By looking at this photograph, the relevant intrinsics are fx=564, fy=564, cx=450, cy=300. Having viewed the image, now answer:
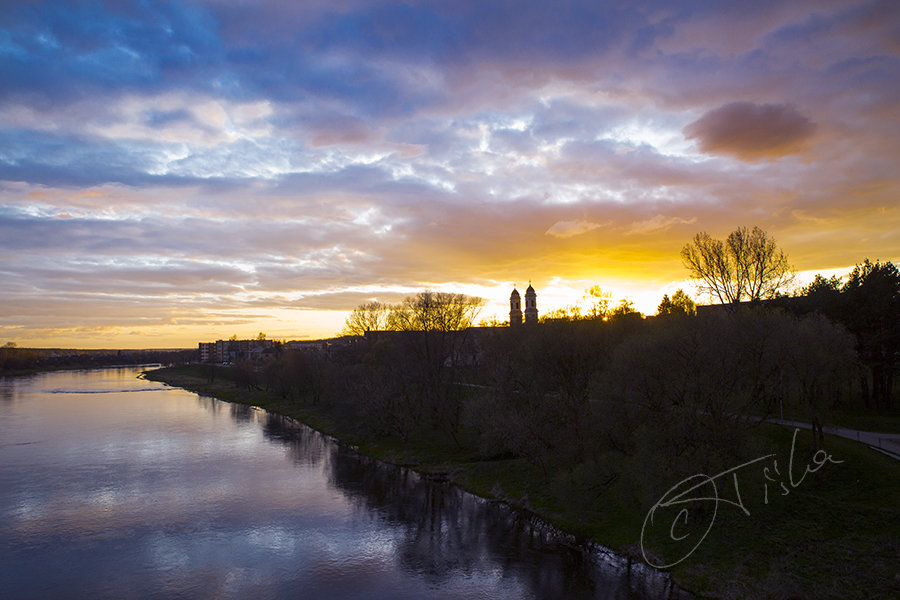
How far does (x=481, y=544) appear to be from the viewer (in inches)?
1037

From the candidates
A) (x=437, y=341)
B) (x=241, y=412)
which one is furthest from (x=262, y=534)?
(x=241, y=412)

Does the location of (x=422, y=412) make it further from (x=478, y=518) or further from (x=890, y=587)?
(x=890, y=587)

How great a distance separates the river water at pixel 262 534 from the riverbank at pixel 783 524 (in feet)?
5.64

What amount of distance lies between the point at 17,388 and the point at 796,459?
140540mm

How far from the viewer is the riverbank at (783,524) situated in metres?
19.6

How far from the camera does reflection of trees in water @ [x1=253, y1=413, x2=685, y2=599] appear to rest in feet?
→ 70.9

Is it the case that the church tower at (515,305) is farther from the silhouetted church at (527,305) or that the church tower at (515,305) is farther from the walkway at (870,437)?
the walkway at (870,437)

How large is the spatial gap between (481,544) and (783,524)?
12.9 metres

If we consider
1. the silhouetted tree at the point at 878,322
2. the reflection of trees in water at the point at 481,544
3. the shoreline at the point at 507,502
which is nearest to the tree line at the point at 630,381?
the silhouetted tree at the point at 878,322

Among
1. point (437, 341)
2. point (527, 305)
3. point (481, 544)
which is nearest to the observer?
point (481, 544)

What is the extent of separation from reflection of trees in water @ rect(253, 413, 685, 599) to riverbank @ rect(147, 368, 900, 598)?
122 centimetres

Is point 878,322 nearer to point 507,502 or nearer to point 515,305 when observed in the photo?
point 507,502

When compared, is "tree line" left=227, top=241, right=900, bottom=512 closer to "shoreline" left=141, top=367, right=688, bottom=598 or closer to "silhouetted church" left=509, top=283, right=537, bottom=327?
"shoreline" left=141, top=367, right=688, bottom=598

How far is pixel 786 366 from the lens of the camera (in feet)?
86.3
